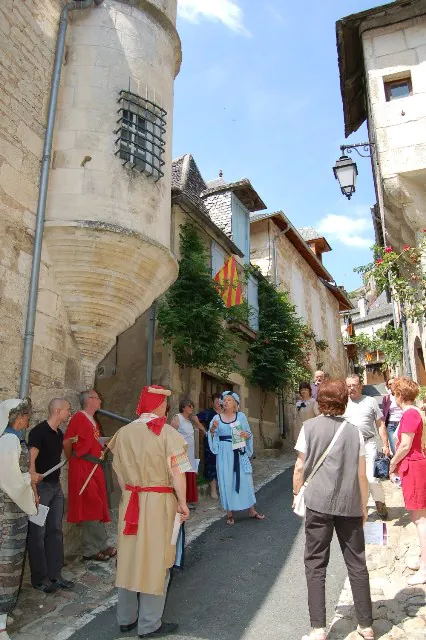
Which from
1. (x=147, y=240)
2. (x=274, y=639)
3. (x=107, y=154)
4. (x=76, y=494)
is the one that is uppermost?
(x=107, y=154)

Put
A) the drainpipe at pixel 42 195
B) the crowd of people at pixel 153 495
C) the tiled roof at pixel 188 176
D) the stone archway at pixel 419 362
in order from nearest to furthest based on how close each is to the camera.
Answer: the crowd of people at pixel 153 495 → the drainpipe at pixel 42 195 → the stone archway at pixel 419 362 → the tiled roof at pixel 188 176

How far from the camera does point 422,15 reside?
8531 mm

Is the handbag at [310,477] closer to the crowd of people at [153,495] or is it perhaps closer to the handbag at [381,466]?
the crowd of people at [153,495]

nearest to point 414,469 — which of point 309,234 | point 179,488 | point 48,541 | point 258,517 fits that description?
point 179,488

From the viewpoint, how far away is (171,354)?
9.51 meters

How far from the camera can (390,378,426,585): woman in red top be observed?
3967 millimetres

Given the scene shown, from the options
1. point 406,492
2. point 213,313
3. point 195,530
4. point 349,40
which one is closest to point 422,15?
point 349,40

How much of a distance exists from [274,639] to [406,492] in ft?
4.92

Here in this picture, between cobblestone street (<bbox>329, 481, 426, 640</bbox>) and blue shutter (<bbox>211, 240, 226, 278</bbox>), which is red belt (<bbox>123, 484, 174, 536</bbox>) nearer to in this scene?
cobblestone street (<bbox>329, 481, 426, 640</bbox>)

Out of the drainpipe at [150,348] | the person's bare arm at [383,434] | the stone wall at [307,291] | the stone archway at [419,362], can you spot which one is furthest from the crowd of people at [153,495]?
the stone wall at [307,291]

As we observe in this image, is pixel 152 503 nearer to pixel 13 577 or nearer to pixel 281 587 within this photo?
pixel 13 577

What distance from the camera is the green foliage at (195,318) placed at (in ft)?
30.3

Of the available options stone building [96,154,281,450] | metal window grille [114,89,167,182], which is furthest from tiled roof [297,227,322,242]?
metal window grille [114,89,167,182]

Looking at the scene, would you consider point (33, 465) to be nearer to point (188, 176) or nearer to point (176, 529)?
point (176, 529)
